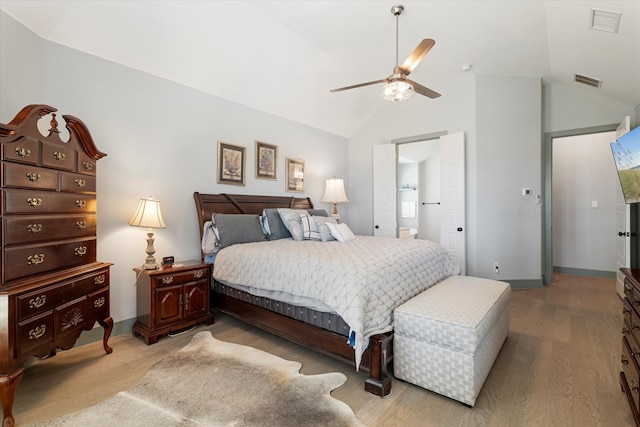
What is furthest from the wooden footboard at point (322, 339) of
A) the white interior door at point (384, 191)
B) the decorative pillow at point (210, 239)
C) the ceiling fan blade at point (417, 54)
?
the white interior door at point (384, 191)

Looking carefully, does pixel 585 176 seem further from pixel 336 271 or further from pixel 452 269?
pixel 336 271

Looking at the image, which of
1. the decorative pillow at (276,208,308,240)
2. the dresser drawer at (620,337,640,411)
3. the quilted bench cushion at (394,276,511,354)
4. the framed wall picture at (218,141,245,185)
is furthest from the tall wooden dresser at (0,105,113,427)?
the dresser drawer at (620,337,640,411)

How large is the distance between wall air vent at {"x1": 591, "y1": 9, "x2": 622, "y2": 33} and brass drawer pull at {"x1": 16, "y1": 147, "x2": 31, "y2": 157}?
4.24 meters

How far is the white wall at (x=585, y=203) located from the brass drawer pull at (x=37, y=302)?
7237 millimetres

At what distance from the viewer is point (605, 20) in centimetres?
239

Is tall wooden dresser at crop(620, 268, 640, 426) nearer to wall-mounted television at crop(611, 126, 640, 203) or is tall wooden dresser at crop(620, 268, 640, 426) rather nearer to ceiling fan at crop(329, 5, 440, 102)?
wall-mounted television at crop(611, 126, 640, 203)

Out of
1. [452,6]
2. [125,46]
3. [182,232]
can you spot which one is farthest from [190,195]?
[452,6]

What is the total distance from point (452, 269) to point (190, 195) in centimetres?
312

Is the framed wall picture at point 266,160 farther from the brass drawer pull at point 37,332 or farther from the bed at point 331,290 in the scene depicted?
the brass drawer pull at point 37,332

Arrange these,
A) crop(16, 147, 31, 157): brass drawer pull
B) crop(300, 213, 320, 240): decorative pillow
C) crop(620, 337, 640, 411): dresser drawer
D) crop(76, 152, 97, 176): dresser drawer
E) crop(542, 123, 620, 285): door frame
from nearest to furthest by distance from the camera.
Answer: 1. crop(620, 337, 640, 411): dresser drawer
2. crop(16, 147, 31, 157): brass drawer pull
3. crop(76, 152, 97, 176): dresser drawer
4. crop(300, 213, 320, 240): decorative pillow
5. crop(542, 123, 620, 285): door frame

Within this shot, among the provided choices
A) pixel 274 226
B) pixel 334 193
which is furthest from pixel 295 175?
pixel 274 226

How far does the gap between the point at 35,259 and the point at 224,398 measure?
4.86 ft

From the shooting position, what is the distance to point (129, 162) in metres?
2.95

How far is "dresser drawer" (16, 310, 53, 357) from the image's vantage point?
64.2 inches
